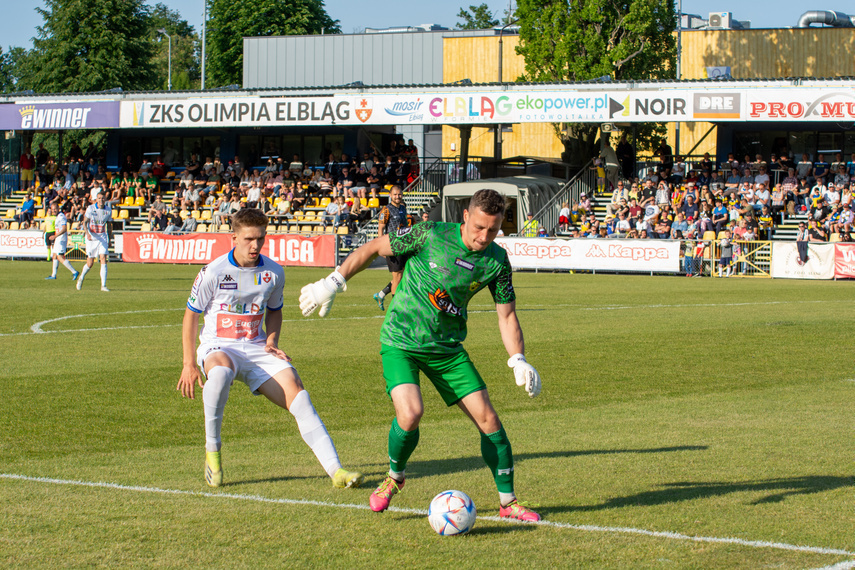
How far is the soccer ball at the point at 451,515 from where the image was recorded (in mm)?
5320

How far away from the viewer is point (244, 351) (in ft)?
21.6

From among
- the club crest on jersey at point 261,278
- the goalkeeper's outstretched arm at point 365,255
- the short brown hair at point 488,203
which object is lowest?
the club crest on jersey at point 261,278

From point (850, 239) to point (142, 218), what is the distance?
29409mm

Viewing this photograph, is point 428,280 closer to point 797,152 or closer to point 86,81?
point 797,152

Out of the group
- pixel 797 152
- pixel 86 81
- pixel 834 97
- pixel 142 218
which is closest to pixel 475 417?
pixel 834 97

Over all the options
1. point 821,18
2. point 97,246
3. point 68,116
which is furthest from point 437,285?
point 821,18

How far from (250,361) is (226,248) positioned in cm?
2894

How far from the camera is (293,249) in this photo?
115ft

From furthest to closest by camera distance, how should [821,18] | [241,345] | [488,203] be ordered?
[821,18] < [241,345] < [488,203]

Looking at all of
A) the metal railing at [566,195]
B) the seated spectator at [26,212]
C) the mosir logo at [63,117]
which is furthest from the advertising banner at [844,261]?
Result: the seated spectator at [26,212]

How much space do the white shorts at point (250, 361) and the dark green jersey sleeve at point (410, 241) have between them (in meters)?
1.32

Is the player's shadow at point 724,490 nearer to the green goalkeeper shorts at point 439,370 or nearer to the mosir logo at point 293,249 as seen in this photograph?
the green goalkeeper shorts at point 439,370

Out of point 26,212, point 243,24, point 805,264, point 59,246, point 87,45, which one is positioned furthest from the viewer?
point 243,24

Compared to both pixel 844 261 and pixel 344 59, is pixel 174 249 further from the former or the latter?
pixel 344 59
